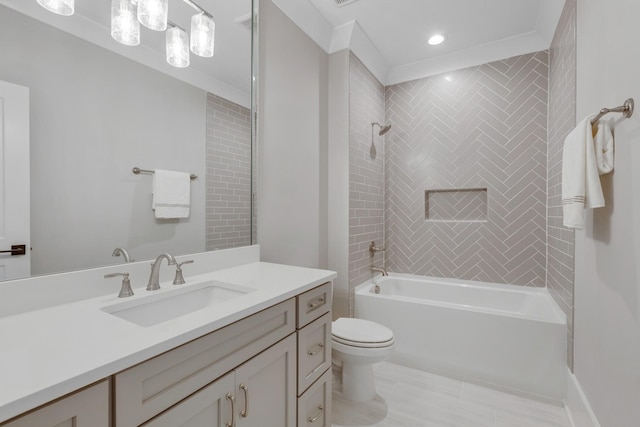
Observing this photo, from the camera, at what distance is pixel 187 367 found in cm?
79

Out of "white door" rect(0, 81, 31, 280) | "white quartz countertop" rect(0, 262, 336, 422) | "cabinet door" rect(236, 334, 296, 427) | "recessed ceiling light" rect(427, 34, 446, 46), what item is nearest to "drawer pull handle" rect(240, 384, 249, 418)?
"cabinet door" rect(236, 334, 296, 427)

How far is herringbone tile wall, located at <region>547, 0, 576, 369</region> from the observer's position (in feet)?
5.95

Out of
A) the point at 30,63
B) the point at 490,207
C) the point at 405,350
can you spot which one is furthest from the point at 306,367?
the point at 490,207

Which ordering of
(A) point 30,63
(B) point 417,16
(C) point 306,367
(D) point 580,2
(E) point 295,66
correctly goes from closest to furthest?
(A) point 30,63 → (C) point 306,367 → (D) point 580,2 → (E) point 295,66 → (B) point 417,16

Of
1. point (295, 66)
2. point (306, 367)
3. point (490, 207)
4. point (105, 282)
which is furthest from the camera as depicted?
point (490, 207)

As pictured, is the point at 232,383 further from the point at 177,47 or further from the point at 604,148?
the point at 604,148

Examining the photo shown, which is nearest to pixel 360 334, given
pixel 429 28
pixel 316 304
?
pixel 316 304

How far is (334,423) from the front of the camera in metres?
1.72

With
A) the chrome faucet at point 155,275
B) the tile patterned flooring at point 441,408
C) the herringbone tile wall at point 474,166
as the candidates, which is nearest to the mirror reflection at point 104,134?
the chrome faucet at point 155,275

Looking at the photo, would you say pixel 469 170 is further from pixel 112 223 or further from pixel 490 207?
Result: pixel 112 223

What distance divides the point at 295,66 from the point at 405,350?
236 centimetres

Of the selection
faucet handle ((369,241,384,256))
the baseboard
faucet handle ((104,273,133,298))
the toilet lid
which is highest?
faucet handle ((104,273,133,298))

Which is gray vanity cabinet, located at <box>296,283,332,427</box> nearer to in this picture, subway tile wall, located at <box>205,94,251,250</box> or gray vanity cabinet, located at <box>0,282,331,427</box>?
gray vanity cabinet, located at <box>0,282,331,427</box>

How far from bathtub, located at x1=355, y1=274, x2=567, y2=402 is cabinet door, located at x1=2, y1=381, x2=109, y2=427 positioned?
6.89 ft
